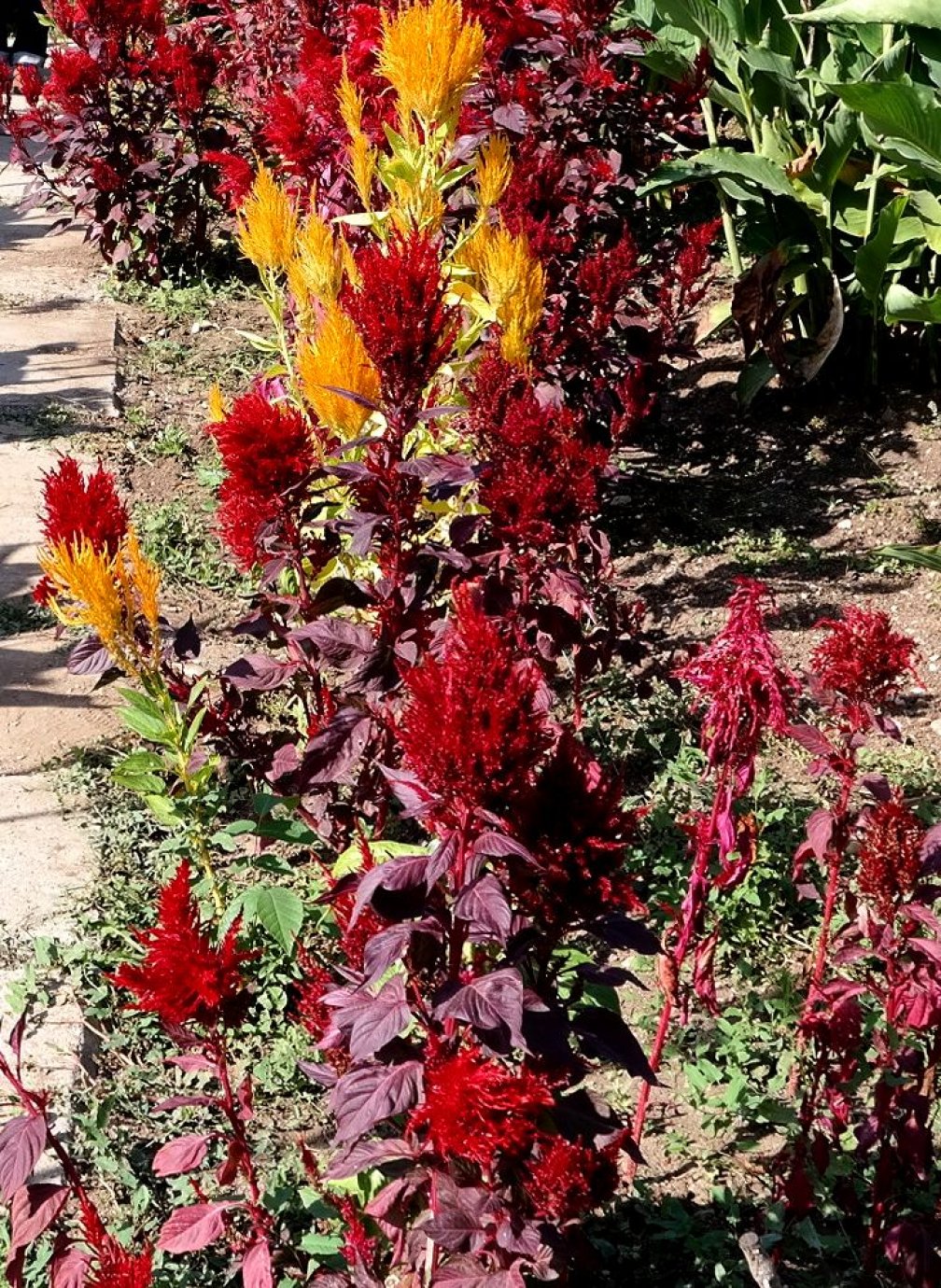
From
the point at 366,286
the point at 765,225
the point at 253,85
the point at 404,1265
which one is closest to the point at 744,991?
the point at 404,1265

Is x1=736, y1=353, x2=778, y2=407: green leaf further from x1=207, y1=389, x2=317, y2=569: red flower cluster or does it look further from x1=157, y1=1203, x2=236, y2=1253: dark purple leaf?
x1=157, y1=1203, x2=236, y2=1253: dark purple leaf

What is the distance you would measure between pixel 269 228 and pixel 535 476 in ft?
3.11

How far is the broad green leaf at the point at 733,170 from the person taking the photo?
17.7 ft

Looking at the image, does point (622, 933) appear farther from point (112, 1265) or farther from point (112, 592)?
point (112, 592)

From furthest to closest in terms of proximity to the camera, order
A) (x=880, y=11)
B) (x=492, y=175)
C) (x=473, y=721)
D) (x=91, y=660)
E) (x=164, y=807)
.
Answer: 1. (x=880, y=11)
2. (x=492, y=175)
3. (x=164, y=807)
4. (x=91, y=660)
5. (x=473, y=721)

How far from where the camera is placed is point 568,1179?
1612 millimetres

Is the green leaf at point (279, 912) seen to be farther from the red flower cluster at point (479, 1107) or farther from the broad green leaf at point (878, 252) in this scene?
the broad green leaf at point (878, 252)

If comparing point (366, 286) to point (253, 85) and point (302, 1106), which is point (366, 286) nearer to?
point (302, 1106)

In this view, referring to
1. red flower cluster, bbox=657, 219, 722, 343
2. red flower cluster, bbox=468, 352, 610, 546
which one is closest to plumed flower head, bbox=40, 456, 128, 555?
red flower cluster, bbox=468, 352, 610, 546

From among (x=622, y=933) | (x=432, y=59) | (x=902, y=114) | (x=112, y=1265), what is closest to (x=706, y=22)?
(x=902, y=114)

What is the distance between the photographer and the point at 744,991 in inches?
120

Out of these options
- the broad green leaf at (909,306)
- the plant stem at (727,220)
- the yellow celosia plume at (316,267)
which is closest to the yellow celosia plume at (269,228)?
the yellow celosia plume at (316,267)

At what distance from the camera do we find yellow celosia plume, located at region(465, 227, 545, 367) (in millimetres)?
2904

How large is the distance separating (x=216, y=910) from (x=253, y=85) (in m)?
5.78
